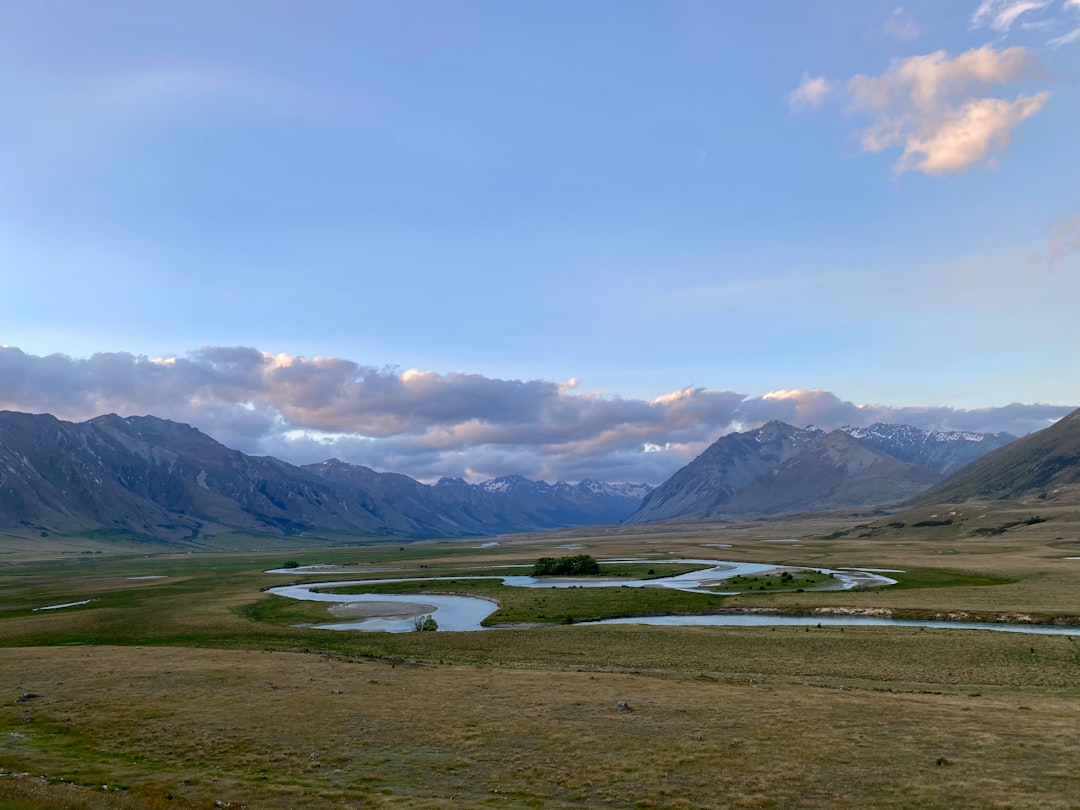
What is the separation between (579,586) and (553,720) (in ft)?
297

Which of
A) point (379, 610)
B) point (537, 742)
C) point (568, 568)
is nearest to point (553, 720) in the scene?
point (537, 742)

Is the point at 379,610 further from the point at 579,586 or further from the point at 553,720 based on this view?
the point at 553,720

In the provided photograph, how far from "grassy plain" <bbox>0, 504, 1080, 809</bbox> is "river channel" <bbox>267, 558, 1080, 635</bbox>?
8.32m

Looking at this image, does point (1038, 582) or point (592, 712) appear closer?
point (592, 712)

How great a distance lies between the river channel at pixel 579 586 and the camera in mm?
74875

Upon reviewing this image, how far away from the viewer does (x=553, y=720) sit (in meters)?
33.8

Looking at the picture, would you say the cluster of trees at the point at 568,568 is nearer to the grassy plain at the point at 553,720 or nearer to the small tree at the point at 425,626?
the small tree at the point at 425,626

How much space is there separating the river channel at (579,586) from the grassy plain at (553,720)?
8321 millimetres

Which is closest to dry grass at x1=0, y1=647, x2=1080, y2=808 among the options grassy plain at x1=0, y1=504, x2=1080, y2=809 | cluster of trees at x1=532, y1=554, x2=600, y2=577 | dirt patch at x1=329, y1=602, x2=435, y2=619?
grassy plain at x1=0, y1=504, x2=1080, y2=809

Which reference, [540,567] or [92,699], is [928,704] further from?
[540,567]

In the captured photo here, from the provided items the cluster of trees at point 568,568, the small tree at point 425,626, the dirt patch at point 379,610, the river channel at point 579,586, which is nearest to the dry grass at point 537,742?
the small tree at point 425,626

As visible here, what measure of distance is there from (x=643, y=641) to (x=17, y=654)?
52683mm

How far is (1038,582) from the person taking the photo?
97.0 metres

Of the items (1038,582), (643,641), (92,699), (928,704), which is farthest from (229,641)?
(1038,582)
